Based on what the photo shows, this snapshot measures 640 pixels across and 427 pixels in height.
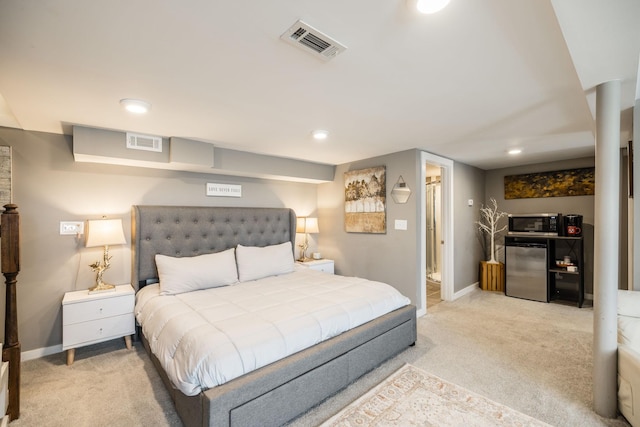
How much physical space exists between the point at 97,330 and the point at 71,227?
1071 millimetres

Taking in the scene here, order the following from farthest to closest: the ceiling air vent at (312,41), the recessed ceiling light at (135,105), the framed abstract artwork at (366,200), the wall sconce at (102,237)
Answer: the framed abstract artwork at (366,200) → the wall sconce at (102,237) → the recessed ceiling light at (135,105) → the ceiling air vent at (312,41)

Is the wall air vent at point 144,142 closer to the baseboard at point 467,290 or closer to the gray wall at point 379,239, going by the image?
the gray wall at point 379,239

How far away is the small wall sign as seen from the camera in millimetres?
3770

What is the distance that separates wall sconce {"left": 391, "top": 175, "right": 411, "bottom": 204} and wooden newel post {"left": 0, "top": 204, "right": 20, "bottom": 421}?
355 centimetres

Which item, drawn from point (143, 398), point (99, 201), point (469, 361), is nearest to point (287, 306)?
point (143, 398)

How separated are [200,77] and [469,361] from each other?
3.14 metres

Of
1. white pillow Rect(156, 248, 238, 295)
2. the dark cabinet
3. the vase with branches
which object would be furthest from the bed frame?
the vase with branches

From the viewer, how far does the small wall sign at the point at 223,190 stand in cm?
377

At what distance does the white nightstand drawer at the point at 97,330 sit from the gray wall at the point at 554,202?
19.5 ft

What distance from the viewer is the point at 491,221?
5.09m

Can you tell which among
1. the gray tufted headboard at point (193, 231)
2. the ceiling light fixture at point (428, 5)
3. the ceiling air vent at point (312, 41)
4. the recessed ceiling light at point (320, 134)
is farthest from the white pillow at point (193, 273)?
the ceiling light fixture at point (428, 5)

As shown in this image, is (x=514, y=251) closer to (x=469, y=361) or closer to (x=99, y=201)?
(x=469, y=361)

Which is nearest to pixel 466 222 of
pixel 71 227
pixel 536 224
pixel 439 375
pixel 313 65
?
pixel 536 224

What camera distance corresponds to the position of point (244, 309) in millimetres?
2232
